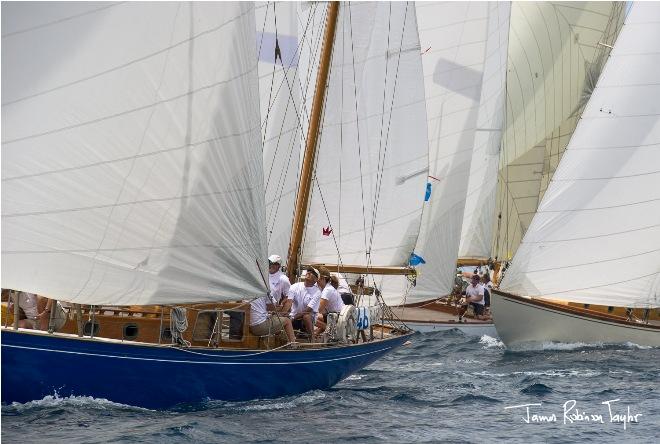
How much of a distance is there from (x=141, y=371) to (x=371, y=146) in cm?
946

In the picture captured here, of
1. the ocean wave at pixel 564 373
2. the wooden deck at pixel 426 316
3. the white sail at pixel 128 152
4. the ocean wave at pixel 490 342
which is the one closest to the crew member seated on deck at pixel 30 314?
the white sail at pixel 128 152

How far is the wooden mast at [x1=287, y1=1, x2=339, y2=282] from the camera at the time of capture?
23375 millimetres

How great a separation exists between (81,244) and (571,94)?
2991cm

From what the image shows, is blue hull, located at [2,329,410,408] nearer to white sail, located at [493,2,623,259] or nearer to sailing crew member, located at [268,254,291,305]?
sailing crew member, located at [268,254,291,305]

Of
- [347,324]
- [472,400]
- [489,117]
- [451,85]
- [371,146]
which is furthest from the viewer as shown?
[489,117]

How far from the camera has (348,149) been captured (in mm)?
25672

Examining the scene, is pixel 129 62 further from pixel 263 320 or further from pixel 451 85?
pixel 451 85

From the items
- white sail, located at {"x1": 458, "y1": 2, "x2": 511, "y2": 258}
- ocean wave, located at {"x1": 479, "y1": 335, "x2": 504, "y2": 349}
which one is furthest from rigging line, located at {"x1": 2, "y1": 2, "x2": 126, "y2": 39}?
white sail, located at {"x1": 458, "y1": 2, "x2": 511, "y2": 258}

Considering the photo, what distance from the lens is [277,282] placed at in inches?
804

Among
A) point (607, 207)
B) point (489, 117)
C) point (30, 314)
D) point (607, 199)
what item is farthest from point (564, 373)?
point (489, 117)

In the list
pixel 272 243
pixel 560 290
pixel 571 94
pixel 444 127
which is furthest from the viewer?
pixel 571 94

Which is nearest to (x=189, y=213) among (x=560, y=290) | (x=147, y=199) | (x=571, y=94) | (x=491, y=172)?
(x=147, y=199)

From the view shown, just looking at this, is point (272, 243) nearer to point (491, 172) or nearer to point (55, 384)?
point (55, 384)
